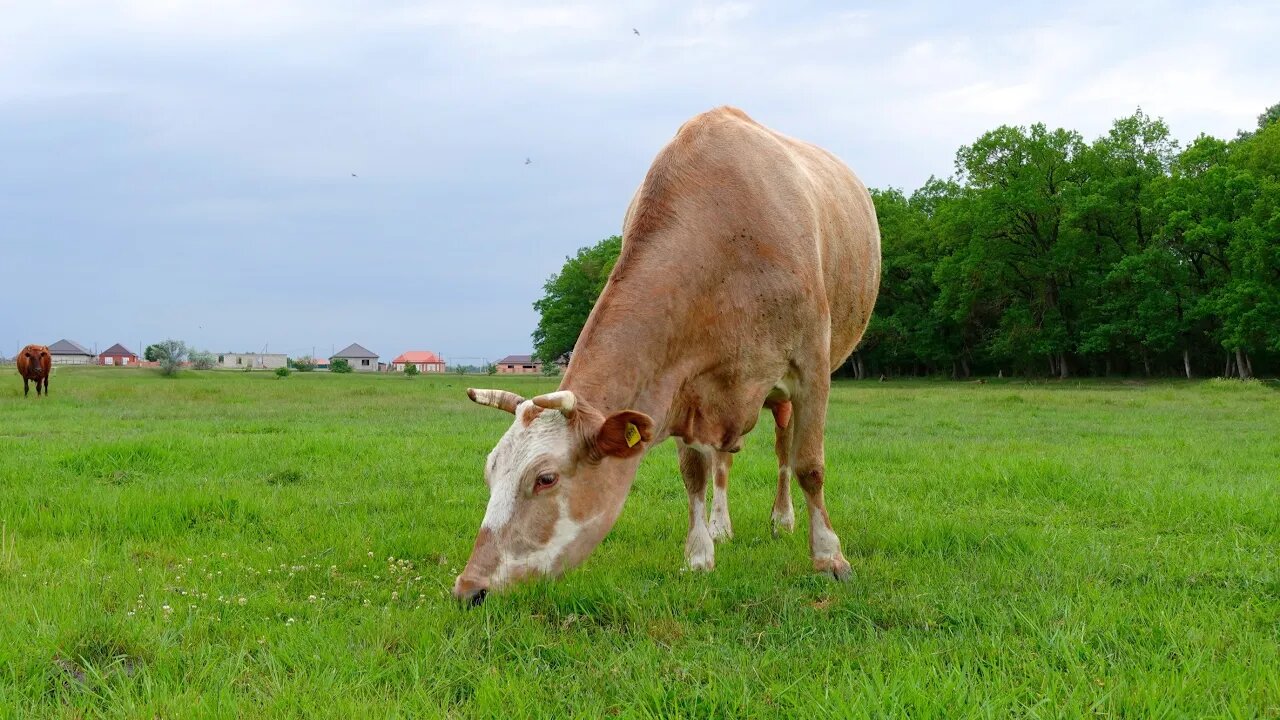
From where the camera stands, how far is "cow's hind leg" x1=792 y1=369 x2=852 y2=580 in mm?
5281

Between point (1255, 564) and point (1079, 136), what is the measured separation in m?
54.4

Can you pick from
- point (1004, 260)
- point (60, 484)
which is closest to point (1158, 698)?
point (60, 484)

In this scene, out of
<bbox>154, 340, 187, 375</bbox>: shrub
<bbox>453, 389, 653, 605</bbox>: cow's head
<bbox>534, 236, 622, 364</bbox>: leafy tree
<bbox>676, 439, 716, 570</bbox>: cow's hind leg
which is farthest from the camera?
<bbox>534, 236, 622, 364</bbox>: leafy tree

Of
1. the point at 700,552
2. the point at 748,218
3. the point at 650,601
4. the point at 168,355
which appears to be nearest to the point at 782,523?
the point at 700,552

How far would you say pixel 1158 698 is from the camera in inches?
119

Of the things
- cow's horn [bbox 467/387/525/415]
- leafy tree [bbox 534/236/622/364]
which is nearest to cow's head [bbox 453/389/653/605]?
cow's horn [bbox 467/387/525/415]

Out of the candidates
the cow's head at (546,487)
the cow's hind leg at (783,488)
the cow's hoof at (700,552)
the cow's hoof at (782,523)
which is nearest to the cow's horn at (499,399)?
the cow's head at (546,487)

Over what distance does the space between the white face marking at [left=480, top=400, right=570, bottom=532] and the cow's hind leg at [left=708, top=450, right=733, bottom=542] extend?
241cm

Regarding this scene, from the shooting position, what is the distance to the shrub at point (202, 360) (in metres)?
73.9

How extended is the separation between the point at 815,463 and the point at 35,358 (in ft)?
98.9

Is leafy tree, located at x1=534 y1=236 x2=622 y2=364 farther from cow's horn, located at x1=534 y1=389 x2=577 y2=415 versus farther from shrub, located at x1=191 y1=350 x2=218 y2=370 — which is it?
cow's horn, located at x1=534 y1=389 x2=577 y2=415

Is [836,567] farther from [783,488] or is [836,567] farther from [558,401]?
[558,401]

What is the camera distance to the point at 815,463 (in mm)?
5422

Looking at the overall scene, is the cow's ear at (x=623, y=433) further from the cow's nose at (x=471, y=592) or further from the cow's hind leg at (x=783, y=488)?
the cow's hind leg at (x=783, y=488)
